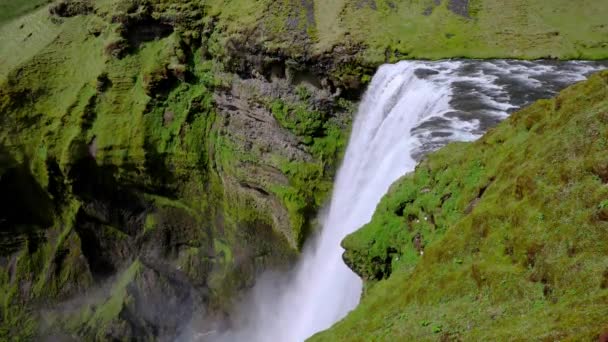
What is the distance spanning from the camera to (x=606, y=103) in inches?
429

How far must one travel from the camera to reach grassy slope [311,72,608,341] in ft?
28.8

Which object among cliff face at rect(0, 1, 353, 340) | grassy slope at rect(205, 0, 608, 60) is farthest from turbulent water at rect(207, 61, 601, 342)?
cliff face at rect(0, 1, 353, 340)

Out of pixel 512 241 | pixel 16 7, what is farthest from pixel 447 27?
pixel 16 7

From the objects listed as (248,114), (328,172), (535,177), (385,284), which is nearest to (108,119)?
(248,114)

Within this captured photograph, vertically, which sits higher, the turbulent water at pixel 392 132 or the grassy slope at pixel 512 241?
the grassy slope at pixel 512 241

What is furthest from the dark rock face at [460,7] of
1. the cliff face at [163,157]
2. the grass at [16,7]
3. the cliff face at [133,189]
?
the grass at [16,7]

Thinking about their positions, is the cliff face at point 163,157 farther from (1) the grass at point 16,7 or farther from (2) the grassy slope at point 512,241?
(2) the grassy slope at point 512,241

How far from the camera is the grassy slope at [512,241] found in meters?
8.79

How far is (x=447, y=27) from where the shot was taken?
3603 cm

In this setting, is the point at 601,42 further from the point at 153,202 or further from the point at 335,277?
the point at 153,202

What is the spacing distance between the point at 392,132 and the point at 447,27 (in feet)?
49.2

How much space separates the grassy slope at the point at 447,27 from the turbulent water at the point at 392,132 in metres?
2.27

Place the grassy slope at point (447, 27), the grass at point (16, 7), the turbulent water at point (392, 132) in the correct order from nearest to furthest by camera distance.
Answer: the turbulent water at point (392, 132) → the grassy slope at point (447, 27) → the grass at point (16, 7)

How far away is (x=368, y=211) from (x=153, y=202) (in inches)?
1091
